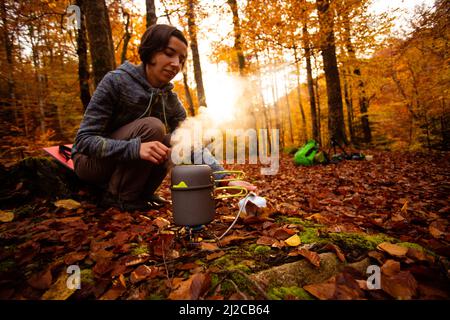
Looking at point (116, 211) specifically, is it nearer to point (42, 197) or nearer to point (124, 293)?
point (42, 197)

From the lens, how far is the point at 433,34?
4891 mm

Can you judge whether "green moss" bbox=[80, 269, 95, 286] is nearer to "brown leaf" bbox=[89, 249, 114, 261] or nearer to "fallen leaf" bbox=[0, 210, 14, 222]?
"brown leaf" bbox=[89, 249, 114, 261]

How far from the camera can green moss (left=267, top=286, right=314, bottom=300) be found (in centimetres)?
86

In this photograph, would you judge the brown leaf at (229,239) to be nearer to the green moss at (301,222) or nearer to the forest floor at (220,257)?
the forest floor at (220,257)

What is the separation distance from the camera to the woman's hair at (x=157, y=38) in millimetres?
1852

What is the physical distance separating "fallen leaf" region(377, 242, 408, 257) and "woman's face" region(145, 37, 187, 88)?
1.94m

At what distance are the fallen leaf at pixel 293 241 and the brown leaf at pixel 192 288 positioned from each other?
525 millimetres

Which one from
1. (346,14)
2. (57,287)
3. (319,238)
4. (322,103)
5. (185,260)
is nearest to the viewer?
(57,287)

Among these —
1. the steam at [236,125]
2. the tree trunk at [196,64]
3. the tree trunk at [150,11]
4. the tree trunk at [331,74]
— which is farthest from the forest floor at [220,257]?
the tree trunk at [196,64]

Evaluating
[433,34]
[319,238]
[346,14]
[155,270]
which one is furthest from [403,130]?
[155,270]

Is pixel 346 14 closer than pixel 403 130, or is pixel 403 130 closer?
pixel 346 14

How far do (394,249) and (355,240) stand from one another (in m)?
0.17

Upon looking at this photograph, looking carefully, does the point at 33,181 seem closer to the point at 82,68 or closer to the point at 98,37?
the point at 98,37

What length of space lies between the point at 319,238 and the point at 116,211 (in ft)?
5.42
